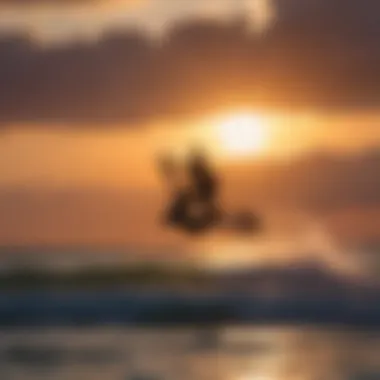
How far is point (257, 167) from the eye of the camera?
1142mm

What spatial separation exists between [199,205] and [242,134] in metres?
0.10

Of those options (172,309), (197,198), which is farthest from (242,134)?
(172,309)

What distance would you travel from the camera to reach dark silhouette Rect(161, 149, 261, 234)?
1.14 meters

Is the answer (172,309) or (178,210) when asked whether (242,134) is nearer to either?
(178,210)

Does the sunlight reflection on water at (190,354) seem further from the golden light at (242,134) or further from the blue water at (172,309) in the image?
the golden light at (242,134)

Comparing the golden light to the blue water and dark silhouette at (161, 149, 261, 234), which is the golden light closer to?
dark silhouette at (161, 149, 261, 234)

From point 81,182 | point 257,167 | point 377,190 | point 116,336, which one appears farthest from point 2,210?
point 377,190

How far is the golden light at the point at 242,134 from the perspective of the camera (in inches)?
45.0

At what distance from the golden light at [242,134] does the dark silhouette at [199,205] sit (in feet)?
0.12

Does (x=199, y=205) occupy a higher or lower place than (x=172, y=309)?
higher

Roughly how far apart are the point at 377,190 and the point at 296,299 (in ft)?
0.55

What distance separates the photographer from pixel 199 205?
1.14 metres

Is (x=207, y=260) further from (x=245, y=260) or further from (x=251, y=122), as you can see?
(x=251, y=122)

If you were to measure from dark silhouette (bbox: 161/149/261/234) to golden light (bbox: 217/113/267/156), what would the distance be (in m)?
0.04
